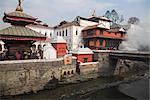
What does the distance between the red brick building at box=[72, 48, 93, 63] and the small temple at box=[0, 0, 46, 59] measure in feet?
29.1

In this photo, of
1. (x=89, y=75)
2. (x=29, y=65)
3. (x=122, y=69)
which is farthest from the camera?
(x=122, y=69)

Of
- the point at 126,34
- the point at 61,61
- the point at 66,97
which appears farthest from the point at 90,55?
the point at 126,34

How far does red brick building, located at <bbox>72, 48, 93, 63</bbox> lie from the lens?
92.2 ft

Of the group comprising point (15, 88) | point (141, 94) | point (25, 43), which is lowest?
point (141, 94)

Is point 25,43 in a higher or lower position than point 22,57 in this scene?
higher

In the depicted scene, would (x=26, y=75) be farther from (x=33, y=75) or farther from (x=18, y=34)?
(x=18, y=34)

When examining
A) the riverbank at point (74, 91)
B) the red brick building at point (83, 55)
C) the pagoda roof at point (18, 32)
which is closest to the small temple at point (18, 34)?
the pagoda roof at point (18, 32)

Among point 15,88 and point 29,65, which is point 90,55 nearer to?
point 29,65

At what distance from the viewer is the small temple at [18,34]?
19303 millimetres

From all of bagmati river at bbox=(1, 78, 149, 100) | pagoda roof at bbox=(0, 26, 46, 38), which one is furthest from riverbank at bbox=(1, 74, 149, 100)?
pagoda roof at bbox=(0, 26, 46, 38)

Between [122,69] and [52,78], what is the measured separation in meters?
17.5

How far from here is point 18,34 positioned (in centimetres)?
1909

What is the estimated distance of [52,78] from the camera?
73.3 feet

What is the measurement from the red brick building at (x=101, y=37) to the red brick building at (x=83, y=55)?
796cm
